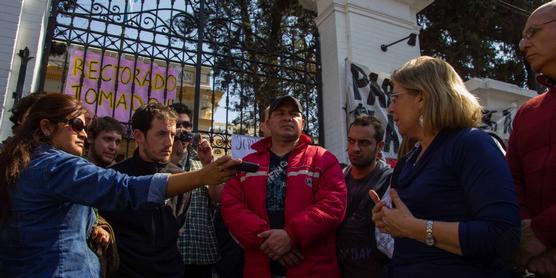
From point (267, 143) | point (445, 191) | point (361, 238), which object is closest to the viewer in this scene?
point (445, 191)

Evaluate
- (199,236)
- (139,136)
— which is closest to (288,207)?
(199,236)

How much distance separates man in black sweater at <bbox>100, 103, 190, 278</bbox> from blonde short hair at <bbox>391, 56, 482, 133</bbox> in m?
1.66

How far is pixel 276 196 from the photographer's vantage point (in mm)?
2855

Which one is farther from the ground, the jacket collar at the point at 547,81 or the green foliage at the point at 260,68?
the green foliage at the point at 260,68

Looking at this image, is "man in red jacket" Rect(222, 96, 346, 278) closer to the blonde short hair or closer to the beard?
the beard

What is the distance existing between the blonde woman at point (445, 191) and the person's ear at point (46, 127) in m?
1.50

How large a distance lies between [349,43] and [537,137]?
4744 millimetres

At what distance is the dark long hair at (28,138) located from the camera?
1.77 m

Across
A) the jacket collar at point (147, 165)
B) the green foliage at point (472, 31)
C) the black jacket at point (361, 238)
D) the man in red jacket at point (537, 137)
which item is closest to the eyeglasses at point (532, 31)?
the man in red jacket at point (537, 137)

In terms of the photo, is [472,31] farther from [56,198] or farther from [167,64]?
[56,198]

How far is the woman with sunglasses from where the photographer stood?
5.65ft

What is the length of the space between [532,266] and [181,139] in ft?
8.50

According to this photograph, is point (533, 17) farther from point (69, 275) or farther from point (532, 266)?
point (69, 275)

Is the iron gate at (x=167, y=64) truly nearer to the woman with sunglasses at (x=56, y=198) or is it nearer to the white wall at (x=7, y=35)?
the white wall at (x=7, y=35)
